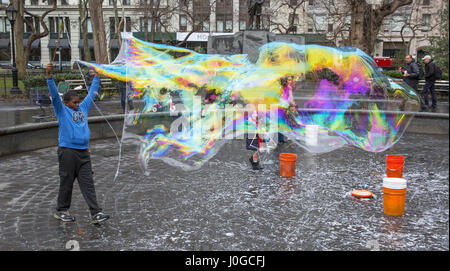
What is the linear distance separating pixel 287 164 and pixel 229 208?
2.06m

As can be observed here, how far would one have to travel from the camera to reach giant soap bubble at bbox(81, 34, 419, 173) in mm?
6949

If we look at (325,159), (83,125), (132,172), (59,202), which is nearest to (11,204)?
(59,202)

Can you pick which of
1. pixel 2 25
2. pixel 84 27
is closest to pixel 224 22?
pixel 84 27

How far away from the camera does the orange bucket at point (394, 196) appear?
5473 mm

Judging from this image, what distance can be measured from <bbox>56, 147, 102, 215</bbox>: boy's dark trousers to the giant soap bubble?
5.98 feet

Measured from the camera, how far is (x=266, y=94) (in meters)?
7.44

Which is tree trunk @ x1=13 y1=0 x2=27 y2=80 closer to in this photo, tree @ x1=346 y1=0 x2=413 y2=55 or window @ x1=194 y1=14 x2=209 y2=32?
window @ x1=194 y1=14 x2=209 y2=32

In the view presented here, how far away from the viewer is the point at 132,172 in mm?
8023

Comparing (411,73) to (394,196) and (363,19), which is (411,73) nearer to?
(363,19)

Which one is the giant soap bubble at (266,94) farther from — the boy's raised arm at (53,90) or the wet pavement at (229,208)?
the boy's raised arm at (53,90)

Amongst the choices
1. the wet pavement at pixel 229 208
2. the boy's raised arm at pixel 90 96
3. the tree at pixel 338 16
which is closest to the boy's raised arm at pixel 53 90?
the boy's raised arm at pixel 90 96

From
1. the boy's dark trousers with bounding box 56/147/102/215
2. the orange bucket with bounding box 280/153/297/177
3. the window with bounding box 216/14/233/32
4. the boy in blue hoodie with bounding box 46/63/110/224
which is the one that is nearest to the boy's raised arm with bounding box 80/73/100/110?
the boy in blue hoodie with bounding box 46/63/110/224

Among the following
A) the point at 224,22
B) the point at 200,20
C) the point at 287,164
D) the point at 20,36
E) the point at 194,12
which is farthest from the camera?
the point at 224,22

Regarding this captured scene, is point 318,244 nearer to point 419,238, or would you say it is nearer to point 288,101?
point 419,238
